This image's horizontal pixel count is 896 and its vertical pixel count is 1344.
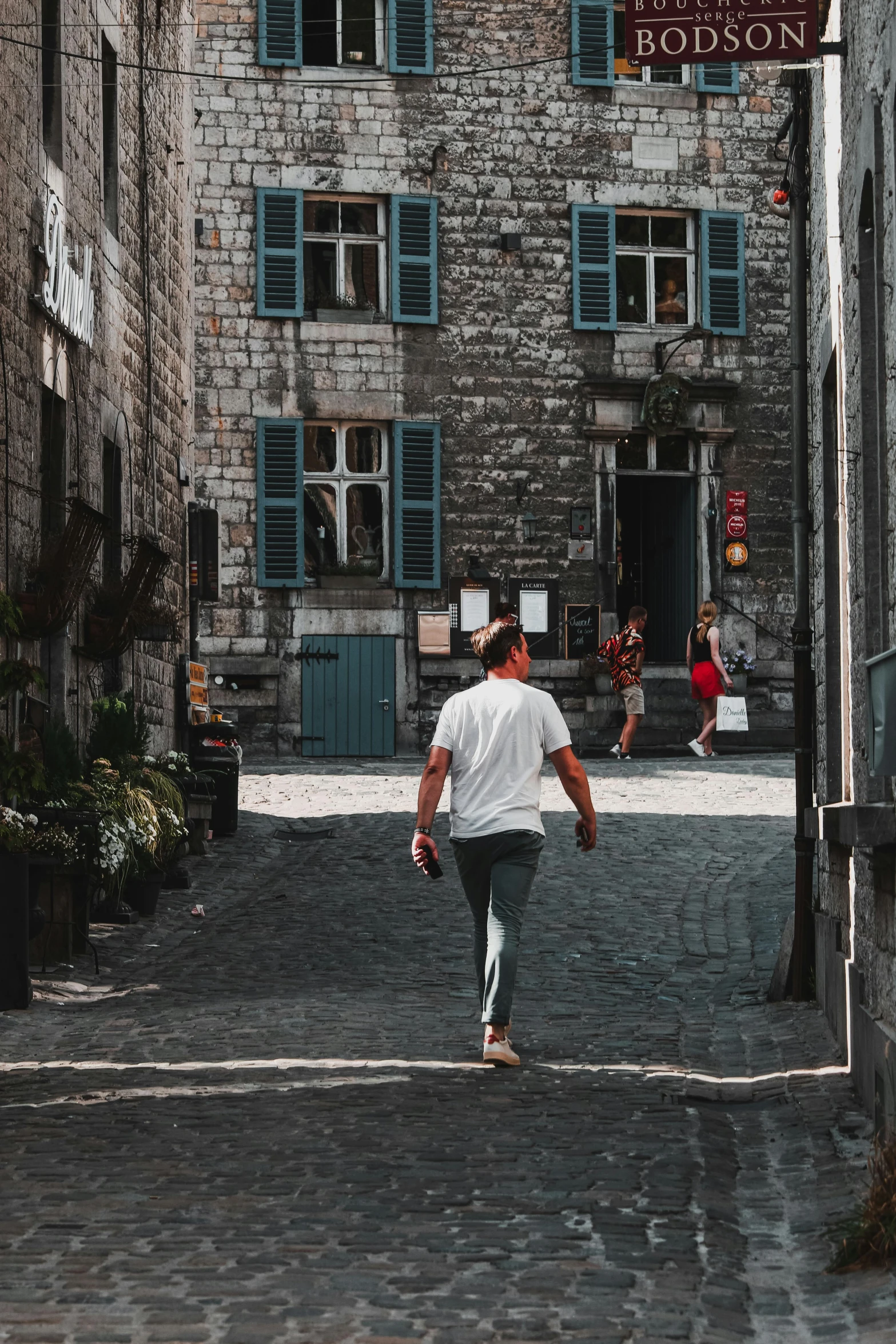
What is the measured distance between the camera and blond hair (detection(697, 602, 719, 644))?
2306 centimetres

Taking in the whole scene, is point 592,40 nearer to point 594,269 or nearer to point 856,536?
point 594,269

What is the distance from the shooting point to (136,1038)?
344 inches

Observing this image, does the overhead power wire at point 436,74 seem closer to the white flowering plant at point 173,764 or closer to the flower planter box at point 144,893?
the white flowering plant at point 173,764

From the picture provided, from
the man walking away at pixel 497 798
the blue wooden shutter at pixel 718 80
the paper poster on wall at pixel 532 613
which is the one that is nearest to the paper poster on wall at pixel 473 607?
the paper poster on wall at pixel 532 613

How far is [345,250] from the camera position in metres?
25.0

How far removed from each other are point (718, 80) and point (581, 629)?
695cm

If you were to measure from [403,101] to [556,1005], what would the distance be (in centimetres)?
1736

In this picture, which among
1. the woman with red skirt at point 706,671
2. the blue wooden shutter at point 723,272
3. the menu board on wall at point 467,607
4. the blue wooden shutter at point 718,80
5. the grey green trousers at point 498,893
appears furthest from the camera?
the blue wooden shutter at point 723,272

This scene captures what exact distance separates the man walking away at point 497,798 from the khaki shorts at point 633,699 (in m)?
15.0

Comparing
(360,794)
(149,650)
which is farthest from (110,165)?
(360,794)

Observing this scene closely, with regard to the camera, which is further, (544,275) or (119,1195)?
(544,275)

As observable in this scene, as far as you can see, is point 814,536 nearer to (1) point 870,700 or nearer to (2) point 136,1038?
(2) point 136,1038

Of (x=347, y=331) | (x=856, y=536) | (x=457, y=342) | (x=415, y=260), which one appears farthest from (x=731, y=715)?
(x=856, y=536)

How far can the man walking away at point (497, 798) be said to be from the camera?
799 cm
